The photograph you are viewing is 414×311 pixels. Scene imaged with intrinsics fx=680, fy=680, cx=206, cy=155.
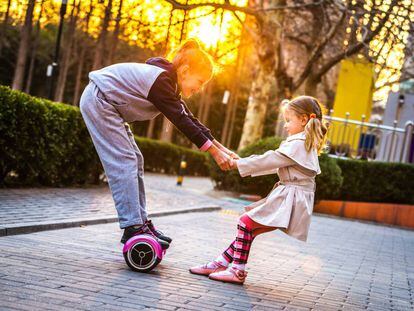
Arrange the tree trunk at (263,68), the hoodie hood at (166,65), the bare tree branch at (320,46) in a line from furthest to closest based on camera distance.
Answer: the tree trunk at (263,68), the bare tree branch at (320,46), the hoodie hood at (166,65)

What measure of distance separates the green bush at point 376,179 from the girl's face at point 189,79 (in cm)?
1215

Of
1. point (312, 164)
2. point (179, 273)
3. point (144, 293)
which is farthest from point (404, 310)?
point (144, 293)

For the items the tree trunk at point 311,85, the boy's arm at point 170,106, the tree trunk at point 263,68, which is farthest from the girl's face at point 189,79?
the tree trunk at point 311,85

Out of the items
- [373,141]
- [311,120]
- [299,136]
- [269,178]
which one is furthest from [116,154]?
[373,141]

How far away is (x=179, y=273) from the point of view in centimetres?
548

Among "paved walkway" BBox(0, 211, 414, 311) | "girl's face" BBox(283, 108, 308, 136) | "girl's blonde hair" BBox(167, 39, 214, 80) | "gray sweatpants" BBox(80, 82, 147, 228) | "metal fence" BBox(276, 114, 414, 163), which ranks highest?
"metal fence" BBox(276, 114, 414, 163)

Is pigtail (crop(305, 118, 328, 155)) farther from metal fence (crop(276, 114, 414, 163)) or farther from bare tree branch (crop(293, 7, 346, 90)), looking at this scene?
bare tree branch (crop(293, 7, 346, 90))

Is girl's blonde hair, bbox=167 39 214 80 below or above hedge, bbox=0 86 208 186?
above

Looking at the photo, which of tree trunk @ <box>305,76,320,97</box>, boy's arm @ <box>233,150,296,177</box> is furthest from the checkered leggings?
tree trunk @ <box>305,76,320,97</box>

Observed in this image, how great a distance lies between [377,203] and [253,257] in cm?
1035

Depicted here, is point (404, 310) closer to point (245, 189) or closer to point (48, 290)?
point (48, 290)

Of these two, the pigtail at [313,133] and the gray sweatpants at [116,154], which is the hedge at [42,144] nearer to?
the gray sweatpants at [116,154]

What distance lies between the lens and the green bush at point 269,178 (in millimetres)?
15703

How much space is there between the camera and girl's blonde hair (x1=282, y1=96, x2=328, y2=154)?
5.38 m
